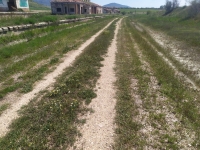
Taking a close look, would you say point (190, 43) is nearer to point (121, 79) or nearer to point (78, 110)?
point (121, 79)

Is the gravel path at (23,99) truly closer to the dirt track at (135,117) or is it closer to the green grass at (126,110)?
the dirt track at (135,117)

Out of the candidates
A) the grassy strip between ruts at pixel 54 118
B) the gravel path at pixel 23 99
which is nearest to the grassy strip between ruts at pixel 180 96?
the grassy strip between ruts at pixel 54 118

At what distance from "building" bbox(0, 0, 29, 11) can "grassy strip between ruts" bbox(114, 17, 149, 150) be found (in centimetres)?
3673

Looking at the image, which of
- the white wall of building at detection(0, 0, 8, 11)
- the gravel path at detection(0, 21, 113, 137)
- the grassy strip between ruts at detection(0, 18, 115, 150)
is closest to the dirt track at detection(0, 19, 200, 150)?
the gravel path at detection(0, 21, 113, 137)

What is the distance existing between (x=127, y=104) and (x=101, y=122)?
1495 millimetres

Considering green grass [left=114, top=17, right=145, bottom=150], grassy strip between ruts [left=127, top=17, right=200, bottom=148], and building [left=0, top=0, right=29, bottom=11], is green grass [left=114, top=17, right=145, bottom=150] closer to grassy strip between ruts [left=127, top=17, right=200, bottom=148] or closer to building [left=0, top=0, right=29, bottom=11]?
grassy strip between ruts [left=127, top=17, right=200, bottom=148]

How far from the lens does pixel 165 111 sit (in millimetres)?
6066

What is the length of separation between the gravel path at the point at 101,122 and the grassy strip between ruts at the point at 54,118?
0.29 meters

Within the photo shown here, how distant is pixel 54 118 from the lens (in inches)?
212

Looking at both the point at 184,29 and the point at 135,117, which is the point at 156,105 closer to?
the point at 135,117

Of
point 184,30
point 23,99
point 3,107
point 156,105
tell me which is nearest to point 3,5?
point 184,30

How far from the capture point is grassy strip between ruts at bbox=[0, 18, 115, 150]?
445 centimetres

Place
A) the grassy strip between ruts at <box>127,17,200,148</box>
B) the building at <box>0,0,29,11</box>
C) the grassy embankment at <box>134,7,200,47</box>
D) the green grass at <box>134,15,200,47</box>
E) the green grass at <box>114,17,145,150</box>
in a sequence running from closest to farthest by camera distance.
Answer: the green grass at <box>114,17,145,150</box>, the grassy strip between ruts at <box>127,17,200,148</box>, the green grass at <box>134,15,200,47</box>, the grassy embankment at <box>134,7,200,47</box>, the building at <box>0,0,29,11</box>

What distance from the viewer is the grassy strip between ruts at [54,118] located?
445 cm
